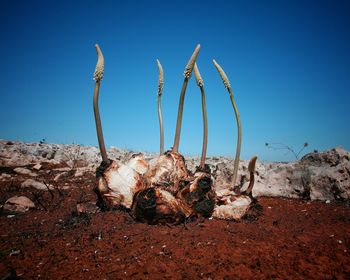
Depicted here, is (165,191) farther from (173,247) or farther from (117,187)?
(173,247)

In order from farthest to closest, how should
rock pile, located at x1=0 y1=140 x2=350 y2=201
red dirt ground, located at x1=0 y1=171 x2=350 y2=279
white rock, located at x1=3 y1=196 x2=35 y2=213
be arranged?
rock pile, located at x1=0 y1=140 x2=350 y2=201
white rock, located at x1=3 y1=196 x2=35 y2=213
red dirt ground, located at x1=0 y1=171 x2=350 y2=279

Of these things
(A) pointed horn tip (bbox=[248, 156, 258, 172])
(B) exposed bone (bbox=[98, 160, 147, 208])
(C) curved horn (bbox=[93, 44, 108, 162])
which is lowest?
(B) exposed bone (bbox=[98, 160, 147, 208])

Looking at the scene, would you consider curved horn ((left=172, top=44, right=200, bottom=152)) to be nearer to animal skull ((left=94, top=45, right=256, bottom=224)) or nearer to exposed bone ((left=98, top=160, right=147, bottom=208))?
animal skull ((left=94, top=45, right=256, bottom=224))

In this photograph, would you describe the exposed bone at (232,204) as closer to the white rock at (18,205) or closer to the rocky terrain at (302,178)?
the rocky terrain at (302,178)

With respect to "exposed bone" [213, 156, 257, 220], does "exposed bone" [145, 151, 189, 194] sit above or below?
above

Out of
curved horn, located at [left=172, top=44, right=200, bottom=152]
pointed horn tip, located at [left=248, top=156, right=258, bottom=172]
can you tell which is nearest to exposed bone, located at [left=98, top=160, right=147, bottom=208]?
curved horn, located at [left=172, top=44, right=200, bottom=152]

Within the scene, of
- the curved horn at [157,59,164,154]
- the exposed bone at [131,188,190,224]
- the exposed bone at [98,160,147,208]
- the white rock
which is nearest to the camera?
the exposed bone at [131,188,190,224]

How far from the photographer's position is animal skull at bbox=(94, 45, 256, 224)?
3967 millimetres

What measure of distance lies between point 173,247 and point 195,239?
0.37m

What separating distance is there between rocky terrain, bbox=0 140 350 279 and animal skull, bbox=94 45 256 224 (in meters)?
0.19

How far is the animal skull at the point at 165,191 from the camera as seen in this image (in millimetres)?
3967

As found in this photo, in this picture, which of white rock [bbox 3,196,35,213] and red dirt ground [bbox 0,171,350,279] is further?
white rock [bbox 3,196,35,213]

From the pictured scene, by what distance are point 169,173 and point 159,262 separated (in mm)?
1940

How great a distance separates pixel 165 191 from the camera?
412 centimetres
